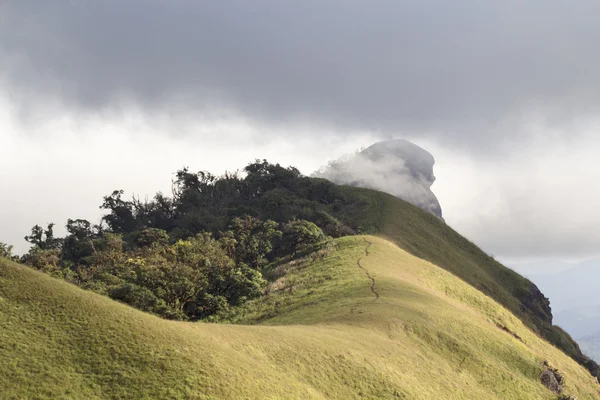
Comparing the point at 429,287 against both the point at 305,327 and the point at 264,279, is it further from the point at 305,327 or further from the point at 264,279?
the point at 305,327

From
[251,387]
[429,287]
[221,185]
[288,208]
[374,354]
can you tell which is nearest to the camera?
[251,387]

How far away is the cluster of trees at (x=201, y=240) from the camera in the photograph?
181 ft

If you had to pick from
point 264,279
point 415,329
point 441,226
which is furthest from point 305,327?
point 441,226

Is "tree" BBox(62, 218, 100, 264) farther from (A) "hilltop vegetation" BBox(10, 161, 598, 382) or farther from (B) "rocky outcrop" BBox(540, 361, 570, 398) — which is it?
(B) "rocky outcrop" BBox(540, 361, 570, 398)

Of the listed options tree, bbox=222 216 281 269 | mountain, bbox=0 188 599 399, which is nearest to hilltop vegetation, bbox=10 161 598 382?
tree, bbox=222 216 281 269

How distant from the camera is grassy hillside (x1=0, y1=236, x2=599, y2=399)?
20156mm

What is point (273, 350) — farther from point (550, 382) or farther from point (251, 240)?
point (251, 240)

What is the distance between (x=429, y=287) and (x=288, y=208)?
4976 centimetres

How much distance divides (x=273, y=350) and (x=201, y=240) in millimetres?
52438

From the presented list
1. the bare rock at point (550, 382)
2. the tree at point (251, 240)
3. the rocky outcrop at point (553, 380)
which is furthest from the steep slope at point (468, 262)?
the bare rock at point (550, 382)

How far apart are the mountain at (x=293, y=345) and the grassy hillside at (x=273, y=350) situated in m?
0.08

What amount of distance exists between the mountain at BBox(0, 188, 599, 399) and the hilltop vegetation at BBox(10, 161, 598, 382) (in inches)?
277

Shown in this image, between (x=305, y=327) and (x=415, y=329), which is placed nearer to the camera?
(x=305, y=327)

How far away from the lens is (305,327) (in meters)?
36.6
